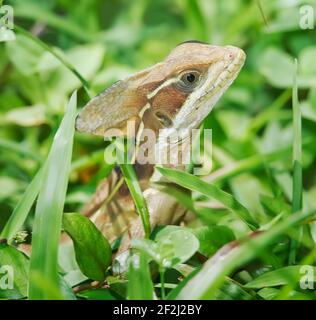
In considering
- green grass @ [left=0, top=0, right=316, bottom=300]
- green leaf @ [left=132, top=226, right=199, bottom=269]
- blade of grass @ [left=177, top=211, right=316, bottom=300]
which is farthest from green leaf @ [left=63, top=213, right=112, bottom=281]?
blade of grass @ [left=177, top=211, right=316, bottom=300]

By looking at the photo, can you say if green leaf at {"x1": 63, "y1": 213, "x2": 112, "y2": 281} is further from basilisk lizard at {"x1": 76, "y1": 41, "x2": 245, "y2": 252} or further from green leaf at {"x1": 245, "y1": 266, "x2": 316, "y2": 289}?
green leaf at {"x1": 245, "y1": 266, "x2": 316, "y2": 289}

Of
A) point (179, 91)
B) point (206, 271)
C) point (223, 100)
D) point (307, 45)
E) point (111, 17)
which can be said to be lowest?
point (206, 271)

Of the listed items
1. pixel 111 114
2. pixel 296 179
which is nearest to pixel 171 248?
pixel 296 179

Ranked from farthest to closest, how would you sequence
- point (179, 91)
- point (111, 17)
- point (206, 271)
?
point (111, 17) → point (179, 91) → point (206, 271)

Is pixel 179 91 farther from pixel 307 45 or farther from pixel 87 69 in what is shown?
pixel 307 45

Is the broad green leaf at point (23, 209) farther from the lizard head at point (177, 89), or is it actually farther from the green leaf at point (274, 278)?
the green leaf at point (274, 278)

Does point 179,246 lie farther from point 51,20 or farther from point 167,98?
point 51,20

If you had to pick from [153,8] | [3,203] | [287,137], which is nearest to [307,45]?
[287,137]
